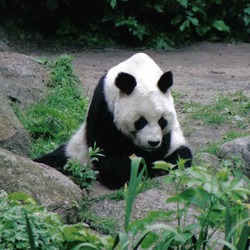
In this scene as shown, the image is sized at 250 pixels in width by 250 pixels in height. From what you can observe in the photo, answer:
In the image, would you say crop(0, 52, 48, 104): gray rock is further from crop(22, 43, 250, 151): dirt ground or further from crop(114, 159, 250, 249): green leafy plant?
crop(114, 159, 250, 249): green leafy plant

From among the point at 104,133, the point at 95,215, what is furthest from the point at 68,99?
the point at 95,215

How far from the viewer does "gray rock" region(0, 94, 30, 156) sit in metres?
5.80

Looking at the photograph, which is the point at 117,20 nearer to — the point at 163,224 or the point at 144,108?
the point at 144,108

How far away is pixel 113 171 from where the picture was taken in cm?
579

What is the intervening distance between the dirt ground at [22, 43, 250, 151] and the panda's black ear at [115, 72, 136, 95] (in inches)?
62.4

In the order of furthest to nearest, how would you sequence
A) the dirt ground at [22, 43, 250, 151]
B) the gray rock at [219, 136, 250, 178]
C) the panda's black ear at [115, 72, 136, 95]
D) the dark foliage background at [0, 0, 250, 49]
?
the dark foliage background at [0, 0, 250, 49] → the dirt ground at [22, 43, 250, 151] → the gray rock at [219, 136, 250, 178] → the panda's black ear at [115, 72, 136, 95]

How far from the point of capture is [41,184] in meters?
4.63

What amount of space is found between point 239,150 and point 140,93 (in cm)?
128

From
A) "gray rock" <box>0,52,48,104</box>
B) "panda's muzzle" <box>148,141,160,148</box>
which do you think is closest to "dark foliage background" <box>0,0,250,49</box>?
"gray rock" <box>0,52,48,104</box>

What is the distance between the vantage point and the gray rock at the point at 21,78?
7.54 m

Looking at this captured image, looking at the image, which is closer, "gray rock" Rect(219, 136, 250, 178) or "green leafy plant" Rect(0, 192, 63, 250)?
"green leafy plant" Rect(0, 192, 63, 250)

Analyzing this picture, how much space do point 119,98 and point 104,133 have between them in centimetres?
31

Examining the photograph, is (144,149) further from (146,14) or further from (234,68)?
(146,14)

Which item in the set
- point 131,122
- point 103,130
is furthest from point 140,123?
point 103,130
